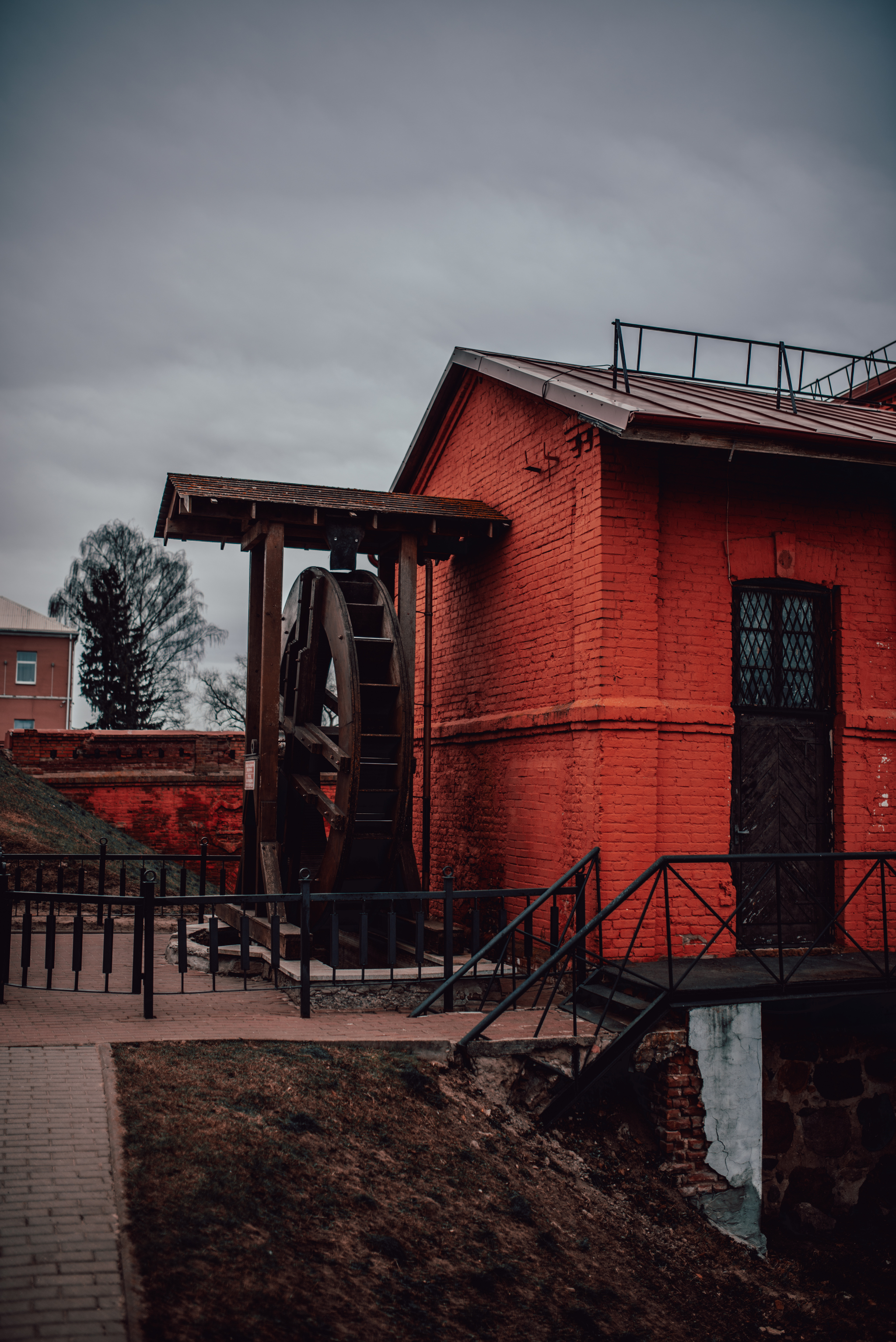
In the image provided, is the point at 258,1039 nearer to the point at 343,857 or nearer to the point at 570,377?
the point at 343,857

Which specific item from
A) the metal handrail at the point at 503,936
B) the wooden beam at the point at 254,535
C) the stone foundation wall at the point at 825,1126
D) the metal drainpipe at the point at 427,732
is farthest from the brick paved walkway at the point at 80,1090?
the wooden beam at the point at 254,535

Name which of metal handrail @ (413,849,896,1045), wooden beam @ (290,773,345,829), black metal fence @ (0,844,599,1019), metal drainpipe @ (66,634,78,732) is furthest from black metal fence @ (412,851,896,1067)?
metal drainpipe @ (66,634,78,732)

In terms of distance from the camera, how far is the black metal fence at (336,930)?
7316mm

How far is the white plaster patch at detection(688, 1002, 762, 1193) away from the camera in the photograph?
22.4ft

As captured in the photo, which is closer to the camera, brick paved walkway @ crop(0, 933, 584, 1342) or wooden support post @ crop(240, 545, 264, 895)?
brick paved walkway @ crop(0, 933, 584, 1342)

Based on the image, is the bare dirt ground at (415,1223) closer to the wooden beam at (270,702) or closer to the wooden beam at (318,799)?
the wooden beam at (318,799)

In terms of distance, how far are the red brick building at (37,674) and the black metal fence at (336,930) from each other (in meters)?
33.6

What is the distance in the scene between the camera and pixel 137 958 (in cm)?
763

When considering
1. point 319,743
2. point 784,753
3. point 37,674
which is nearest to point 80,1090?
point 319,743

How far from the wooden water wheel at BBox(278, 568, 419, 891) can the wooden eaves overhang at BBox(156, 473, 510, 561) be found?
665 mm

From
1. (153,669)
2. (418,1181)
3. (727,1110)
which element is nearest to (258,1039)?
(418,1181)

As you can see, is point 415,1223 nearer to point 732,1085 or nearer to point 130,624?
point 732,1085

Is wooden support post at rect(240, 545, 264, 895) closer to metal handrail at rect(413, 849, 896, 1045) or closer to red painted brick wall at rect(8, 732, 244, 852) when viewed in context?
metal handrail at rect(413, 849, 896, 1045)

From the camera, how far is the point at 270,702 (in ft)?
32.7
